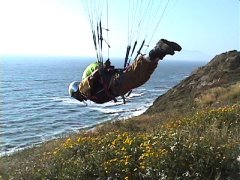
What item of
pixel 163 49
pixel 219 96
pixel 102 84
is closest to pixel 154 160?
pixel 163 49

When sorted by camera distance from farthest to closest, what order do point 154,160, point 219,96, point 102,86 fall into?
1. point 219,96
2. point 102,86
3. point 154,160

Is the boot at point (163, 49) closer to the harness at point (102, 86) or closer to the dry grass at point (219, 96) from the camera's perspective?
the harness at point (102, 86)

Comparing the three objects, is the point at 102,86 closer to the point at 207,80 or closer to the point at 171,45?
the point at 171,45

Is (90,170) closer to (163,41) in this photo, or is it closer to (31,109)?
(163,41)

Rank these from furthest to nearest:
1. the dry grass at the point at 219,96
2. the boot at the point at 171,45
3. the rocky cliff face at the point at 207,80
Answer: the rocky cliff face at the point at 207,80, the dry grass at the point at 219,96, the boot at the point at 171,45

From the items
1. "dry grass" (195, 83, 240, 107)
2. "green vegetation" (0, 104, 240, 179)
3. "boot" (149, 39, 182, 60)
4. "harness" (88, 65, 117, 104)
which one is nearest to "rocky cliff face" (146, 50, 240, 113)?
"dry grass" (195, 83, 240, 107)

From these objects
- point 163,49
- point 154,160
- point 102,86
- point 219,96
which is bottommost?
point 219,96

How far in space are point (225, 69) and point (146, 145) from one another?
3230cm

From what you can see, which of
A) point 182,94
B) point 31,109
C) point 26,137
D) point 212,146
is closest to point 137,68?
point 212,146

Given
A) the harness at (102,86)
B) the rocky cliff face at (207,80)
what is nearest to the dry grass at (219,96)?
the rocky cliff face at (207,80)

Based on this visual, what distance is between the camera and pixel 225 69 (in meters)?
38.2

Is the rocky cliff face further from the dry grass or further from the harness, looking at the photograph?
the harness

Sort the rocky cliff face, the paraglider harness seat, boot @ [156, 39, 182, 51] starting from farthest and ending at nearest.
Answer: the rocky cliff face, the paraglider harness seat, boot @ [156, 39, 182, 51]

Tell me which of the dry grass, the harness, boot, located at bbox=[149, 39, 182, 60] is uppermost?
boot, located at bbox=[149, 39, 182, 60]
